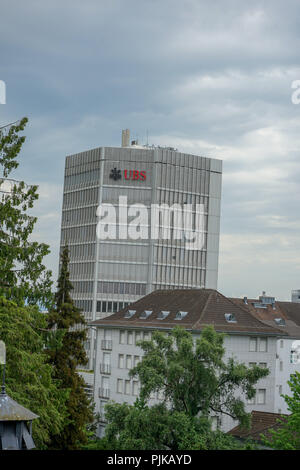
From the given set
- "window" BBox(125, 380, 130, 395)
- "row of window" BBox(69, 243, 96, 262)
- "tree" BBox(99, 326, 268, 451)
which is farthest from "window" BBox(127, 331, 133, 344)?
"row of window" BBox(69, 243, 96, 262)

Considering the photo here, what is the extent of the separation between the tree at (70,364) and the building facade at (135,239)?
70.1 metres

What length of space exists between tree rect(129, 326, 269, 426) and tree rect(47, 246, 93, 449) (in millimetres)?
4262

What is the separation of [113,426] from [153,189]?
79.2m

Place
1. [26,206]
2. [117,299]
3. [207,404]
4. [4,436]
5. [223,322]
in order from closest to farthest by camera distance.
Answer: [4,436] → [26,206] → [207,404] → [223,322] → [117,299]

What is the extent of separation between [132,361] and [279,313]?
98.1 feet

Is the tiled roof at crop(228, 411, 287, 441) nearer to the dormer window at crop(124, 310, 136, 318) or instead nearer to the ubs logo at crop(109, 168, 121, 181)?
the dormer window at crop(124, 310, 136, 318)

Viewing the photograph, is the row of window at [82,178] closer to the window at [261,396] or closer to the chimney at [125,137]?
the chimney at [125,137]

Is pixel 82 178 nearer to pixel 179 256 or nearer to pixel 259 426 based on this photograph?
pixel 179 256

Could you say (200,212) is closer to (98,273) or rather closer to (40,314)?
(98,273)

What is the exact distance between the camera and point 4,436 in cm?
1087

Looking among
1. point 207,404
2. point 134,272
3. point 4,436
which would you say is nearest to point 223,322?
point 207,404

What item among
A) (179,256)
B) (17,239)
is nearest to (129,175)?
(179,256)
